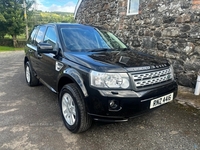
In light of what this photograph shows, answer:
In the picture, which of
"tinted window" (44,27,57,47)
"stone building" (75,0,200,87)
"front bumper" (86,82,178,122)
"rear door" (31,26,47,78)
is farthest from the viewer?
"stone building" (75,0,200,87)

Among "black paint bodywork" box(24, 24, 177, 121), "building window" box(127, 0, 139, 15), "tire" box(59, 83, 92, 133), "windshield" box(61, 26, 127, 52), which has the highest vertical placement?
"building window" box(127, 0, 139, 15)

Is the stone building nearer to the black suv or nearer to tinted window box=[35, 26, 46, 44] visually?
the black suv

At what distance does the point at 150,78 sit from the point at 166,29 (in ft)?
10.3

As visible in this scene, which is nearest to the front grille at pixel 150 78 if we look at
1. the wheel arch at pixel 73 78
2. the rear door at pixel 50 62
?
the wheel arch at pixel 73 78

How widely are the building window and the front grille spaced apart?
4.15 m

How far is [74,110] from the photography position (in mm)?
2521

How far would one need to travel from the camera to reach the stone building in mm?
4281

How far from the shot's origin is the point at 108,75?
83.7 inches

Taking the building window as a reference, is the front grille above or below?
below

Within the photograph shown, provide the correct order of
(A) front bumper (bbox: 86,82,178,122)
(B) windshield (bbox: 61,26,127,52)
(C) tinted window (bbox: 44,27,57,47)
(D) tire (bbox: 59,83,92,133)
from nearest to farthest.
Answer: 1. (A) front bumper (bbox: 86,82,178,122)
2. (D) tire (bbox: 59,83,92,133)
3. (B) windshield (bbox: 61,26,127,52)
4. (C) tinted window (bbox: 44,27,57,47)

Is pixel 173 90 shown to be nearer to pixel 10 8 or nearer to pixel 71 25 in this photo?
pixel 71 25

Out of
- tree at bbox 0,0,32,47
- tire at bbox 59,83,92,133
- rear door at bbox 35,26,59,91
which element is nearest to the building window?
rear door at bbox 35,26,59,91

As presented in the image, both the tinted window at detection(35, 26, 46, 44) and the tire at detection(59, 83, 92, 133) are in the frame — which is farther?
the tinted window at detection(35, 26, 46, 44)

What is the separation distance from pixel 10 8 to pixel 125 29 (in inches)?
896
